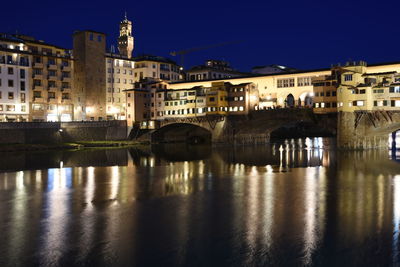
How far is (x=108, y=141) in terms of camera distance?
229 feet

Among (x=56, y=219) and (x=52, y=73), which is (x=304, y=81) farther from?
(x=56, y=219)

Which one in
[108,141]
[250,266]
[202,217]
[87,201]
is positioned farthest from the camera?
[108,141]

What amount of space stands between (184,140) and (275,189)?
57189mm

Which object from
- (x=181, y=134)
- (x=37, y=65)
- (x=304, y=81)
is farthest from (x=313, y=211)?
(x=37, y=65)

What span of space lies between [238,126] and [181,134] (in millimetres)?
17119

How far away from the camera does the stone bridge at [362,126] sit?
51438 mm

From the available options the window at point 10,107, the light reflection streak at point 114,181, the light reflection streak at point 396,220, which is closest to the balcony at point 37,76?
the window at point 10,107

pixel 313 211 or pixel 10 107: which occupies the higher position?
pixel 10 107

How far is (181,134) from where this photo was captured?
3248 inches

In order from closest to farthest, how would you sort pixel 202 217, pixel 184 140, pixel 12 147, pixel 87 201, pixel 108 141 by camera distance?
pixel 202 217 < pixel 87 201 < pixel 12 147 < pixel 108 141 < pixel 184 140

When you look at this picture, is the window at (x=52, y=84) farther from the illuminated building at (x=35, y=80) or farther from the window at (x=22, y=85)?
the window at (x=22, y=85)

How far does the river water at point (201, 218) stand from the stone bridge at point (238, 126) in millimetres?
23044

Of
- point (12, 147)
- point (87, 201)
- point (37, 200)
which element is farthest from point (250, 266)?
point (12, 147)

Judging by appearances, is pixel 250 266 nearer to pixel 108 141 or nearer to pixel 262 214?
pixel 262 214
